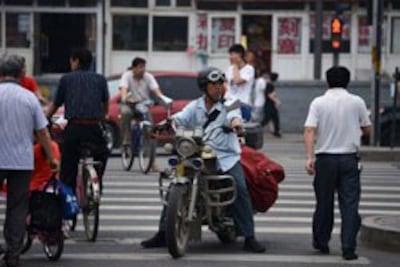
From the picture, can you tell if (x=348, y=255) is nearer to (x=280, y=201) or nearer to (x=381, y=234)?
(x=381, y=234)

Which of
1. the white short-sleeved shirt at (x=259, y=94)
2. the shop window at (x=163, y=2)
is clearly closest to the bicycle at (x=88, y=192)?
the white short-sleeved shirt at (x=259, y=94)

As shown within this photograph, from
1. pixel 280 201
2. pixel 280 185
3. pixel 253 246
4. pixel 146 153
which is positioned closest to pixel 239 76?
pixel 280 185

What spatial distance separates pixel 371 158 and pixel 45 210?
551 inches

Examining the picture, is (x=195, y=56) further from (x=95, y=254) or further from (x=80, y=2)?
(x=95, y=254)

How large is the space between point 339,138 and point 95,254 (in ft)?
7.92

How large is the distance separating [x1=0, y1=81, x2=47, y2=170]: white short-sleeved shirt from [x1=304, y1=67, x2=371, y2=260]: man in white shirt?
8.22 feet

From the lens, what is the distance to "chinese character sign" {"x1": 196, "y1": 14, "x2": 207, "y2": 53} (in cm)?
3919

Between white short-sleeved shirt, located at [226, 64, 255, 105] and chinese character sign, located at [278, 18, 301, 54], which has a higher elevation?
chinese character sign, located at [278, 18, 301, 54]

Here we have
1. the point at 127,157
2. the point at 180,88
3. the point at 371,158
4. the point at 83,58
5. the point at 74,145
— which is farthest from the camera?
the point at 180,88

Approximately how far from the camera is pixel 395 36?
1540 inches

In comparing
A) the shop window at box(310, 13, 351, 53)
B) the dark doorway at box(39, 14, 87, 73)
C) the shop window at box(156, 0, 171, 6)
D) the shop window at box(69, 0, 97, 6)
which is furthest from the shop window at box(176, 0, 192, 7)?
the shop window at box(310, 13, 351, 53)

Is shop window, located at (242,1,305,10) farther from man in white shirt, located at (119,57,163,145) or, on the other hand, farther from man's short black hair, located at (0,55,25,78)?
man's short black hair, located at (0,55,25,78)

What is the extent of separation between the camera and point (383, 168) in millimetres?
22359

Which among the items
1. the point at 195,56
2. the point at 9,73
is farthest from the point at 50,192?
the point at 195,56
